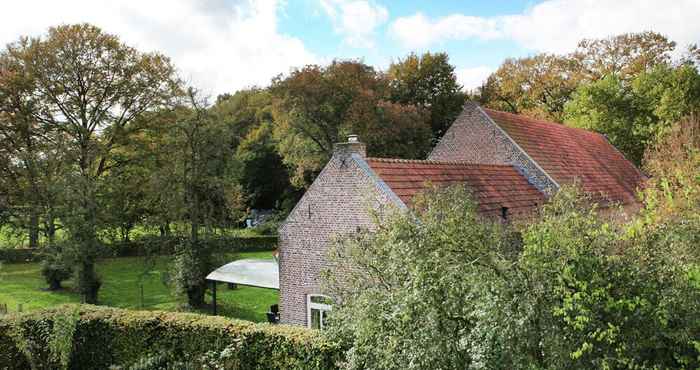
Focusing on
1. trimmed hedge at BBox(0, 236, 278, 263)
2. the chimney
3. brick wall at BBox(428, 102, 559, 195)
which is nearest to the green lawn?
trimmed hedge at BBox(0, 236, 278, 263)

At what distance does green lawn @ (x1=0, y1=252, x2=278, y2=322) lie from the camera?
70.2 feet

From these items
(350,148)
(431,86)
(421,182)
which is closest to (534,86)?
(431,86)

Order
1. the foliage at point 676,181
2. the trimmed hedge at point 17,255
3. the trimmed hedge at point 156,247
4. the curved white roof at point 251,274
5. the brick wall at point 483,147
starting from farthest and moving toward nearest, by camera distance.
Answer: the trimmed hedge at point 17,255 → the trimmed hedge at point 156,247 → the brick wall at point 483,147 → the curved white roof at point 251,274 → the foliage at point 676,181

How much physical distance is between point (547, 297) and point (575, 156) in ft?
63.9

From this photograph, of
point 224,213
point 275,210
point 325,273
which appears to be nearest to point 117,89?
point 224,213

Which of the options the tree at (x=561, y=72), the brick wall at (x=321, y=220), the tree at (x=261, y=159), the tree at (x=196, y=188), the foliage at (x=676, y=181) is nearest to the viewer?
the foliage at (x=676, y=181)

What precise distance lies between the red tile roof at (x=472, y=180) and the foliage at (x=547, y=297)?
6249 mm

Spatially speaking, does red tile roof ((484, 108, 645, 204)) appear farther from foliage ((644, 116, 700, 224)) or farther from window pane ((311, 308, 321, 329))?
window pane ((311, 308, 321, 329))

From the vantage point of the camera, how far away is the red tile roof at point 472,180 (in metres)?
14.2

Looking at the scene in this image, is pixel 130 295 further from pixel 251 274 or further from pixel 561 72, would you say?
pixel 561 72

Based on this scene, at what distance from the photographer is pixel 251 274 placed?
18219 mm

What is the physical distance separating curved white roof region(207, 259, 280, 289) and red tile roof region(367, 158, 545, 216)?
557 cm

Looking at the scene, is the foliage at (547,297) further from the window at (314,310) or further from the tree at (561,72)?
the tree at (561,72)

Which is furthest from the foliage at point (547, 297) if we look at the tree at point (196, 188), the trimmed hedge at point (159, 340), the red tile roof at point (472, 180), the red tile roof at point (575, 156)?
the tree at point (196, 188)
